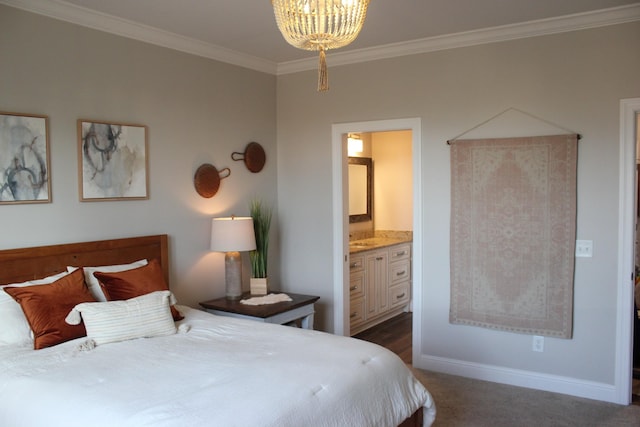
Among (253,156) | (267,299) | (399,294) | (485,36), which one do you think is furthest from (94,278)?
(399,294)

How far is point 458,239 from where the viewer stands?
4074 mm

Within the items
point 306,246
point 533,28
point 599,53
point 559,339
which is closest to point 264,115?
point 306,246

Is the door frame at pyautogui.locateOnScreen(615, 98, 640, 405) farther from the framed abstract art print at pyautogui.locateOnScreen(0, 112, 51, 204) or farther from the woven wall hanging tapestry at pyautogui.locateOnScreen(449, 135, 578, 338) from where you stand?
the framed abstract art print at pyautogui.locateOnScreen(0, 112, 51, 204)

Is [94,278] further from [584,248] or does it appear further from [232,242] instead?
[584,248]

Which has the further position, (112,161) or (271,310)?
(271,310)

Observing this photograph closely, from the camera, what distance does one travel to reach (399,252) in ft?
19.4

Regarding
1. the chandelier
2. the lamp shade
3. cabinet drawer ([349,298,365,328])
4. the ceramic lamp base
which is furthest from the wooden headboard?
the chandelier

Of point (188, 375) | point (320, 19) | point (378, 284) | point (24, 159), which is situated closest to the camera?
point (320, 19)

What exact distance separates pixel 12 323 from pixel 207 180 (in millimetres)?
1834

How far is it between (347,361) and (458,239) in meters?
1.88

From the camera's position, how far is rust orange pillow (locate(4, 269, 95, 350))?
271 centimetres

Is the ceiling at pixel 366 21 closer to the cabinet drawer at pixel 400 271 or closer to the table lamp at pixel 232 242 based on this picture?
the table lamp at pixel 232 242

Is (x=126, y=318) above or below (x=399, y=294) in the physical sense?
above

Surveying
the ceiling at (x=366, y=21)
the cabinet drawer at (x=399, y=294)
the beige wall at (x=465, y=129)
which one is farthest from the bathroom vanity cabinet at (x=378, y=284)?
the ceiling at (x=366, y=21)
